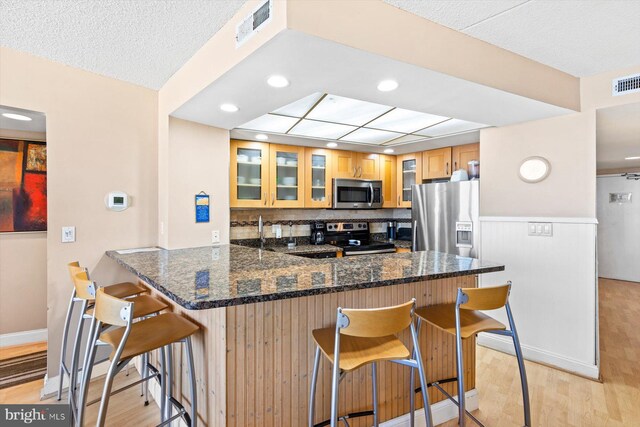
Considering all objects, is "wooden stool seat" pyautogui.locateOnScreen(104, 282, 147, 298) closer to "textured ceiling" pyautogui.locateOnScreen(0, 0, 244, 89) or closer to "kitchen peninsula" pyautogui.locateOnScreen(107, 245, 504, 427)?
"kitchen peninsula" pyautogui.locateOnScreen(107, 245, 504, 427)

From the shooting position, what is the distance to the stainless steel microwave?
425cm

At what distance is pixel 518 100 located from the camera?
229 centimetres

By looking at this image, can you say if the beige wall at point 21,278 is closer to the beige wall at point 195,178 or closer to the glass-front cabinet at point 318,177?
the beige wall at point 195,178

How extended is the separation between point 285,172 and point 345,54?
2512mm

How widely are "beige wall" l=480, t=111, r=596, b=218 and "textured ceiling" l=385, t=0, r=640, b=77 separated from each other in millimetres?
549

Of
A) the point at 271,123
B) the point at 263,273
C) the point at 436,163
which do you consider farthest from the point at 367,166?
the point at 263,273

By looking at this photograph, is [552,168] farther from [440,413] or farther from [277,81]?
[277,81]

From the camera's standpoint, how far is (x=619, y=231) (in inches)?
233

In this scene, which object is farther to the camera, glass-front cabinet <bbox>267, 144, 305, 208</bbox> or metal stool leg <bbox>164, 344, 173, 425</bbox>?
glass-front cabinet <bbox>267, 144, 305, 208</bbox>

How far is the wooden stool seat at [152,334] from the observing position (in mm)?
1392

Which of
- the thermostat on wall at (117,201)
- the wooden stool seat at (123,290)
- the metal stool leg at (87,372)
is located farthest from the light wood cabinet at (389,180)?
the metal stool leg at (87,372)

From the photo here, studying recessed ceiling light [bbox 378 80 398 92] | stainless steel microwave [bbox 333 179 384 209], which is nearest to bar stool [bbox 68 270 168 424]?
recessed ceiling light [bbox 378 80 398 92]

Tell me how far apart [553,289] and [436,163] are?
2.04m

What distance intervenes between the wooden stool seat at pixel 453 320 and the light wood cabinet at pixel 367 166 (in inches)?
111
